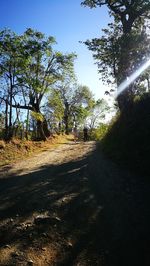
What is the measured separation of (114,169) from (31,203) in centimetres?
557

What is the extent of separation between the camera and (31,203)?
29.0 feet

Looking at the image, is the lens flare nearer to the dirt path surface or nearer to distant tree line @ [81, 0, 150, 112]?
distant tree line @ [81, 0, 150, 112]

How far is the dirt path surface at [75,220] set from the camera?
591 centimetres

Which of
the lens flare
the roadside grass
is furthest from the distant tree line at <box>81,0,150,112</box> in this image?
the roadside grass

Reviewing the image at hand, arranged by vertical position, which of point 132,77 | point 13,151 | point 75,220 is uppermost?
point 132,77

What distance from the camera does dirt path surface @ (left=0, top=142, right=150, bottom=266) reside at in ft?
19.4

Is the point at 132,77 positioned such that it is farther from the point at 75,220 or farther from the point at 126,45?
the point at 75,220

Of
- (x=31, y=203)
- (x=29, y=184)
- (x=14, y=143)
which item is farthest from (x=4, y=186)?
(x=14, y=143)

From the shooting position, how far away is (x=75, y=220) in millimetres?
7641

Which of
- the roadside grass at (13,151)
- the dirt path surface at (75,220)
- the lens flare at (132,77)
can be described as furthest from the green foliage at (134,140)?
the roadside grass at (13,151)

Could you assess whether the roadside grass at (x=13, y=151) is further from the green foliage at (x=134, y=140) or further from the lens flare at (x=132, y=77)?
the lens flare at (x=132, y=77)

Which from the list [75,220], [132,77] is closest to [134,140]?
[75,220]

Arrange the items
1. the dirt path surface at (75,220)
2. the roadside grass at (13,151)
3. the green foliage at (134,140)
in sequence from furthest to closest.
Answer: the roadside grass at (13,151) → the green foliage at (134,140) → the dirt path surface at (75,220)

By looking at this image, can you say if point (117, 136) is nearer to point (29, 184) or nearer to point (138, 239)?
point (29, 184)
